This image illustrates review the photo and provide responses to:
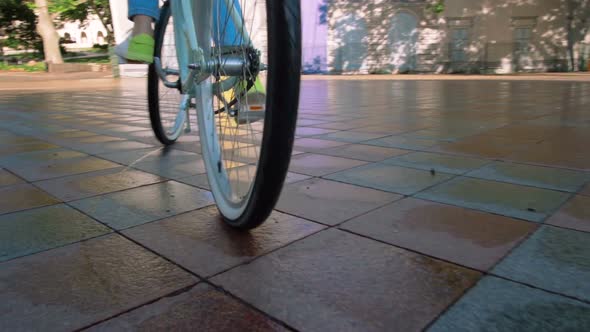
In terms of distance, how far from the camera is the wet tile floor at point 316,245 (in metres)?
1.21

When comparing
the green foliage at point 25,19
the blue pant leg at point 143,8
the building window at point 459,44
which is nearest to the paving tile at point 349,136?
the blue pant leg at point 143,8

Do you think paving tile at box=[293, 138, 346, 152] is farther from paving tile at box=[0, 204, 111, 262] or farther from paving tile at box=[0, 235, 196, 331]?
paving tile at box=[0, 235, 196, 331]

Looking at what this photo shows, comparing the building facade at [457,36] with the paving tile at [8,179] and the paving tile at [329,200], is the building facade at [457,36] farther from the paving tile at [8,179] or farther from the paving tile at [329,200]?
the paving tile at [8,179]

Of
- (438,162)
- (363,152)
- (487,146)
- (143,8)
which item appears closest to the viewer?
(143,8)

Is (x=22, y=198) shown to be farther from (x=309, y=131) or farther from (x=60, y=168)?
(x=309, y=131)

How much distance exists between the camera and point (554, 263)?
1448 millimetres

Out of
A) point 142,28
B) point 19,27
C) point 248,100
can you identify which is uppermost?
point 19,27

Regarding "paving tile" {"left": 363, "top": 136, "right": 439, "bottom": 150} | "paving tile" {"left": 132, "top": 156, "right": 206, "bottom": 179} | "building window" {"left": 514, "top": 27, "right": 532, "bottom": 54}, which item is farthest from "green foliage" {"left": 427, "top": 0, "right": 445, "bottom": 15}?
"paving tile" {"left": 132, "top": 156, "right": 206, "bottom": 179}

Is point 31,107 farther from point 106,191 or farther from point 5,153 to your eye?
point 106,191

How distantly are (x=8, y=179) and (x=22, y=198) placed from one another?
53 cm

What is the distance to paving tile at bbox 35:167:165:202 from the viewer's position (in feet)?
7.74

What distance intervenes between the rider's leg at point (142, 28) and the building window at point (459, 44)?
21.5 metres

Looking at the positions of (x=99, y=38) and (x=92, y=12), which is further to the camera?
(x=99, y=38)

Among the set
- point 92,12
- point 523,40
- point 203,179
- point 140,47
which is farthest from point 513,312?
point 92,12
